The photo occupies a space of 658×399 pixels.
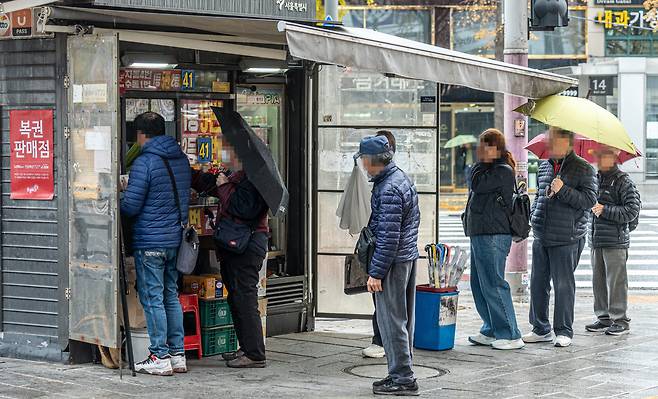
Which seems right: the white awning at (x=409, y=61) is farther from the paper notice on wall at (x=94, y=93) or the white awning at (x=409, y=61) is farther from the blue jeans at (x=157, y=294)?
the blue jeans at (x=157, y=294)

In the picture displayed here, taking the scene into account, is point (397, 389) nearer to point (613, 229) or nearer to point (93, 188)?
point (93, 188)

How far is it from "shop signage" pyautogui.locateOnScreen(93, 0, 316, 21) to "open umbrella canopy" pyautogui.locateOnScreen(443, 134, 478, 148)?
24.4m

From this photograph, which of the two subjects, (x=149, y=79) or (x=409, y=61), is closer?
(x=409, y=61)

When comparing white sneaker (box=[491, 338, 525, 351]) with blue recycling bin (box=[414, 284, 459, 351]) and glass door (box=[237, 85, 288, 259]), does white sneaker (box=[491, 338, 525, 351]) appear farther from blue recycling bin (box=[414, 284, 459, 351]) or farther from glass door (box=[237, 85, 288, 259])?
glass door (box=[237, 85, 288, 259])

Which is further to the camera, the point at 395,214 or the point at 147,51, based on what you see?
the point at 147,51

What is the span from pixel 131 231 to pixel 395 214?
7.05ft

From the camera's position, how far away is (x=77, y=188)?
344 inches

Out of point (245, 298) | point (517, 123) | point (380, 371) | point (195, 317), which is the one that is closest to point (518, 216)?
point (380, 371)

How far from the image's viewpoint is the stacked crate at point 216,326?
9.36m

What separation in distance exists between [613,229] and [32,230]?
5523 mm

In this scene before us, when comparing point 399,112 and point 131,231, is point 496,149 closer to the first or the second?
point 399,112

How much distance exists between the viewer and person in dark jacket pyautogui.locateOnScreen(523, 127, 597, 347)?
9.97 meters

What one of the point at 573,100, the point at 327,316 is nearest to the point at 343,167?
the point at 327,316

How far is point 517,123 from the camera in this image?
13297mm
